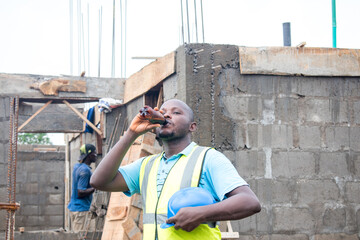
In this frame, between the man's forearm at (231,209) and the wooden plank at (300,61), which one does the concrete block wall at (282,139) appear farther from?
the man's forearm at (231,209)

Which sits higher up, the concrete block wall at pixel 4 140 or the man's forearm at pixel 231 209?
the concrete block wall at pixel 4 140

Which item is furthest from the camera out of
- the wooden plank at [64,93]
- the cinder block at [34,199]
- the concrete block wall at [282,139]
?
the cinder block at [34,199]

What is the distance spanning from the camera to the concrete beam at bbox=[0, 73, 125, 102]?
880 cm

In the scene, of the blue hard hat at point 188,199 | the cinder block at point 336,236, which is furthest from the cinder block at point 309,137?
the blue hard hat at point 188,199

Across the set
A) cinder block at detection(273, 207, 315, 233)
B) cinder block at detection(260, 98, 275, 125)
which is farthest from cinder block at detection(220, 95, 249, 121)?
cinder block at detection(273, 207, 315, 233)

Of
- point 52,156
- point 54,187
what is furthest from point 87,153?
point 54,187

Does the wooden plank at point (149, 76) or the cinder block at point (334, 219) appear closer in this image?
the cinder block at point (334, 219)

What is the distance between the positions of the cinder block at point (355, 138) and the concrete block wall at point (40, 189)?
10.3 metres

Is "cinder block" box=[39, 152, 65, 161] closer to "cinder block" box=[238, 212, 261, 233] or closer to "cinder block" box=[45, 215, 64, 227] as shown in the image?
"cinder block" box=[45, 215, 64, 227]

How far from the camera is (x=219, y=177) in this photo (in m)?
2.62

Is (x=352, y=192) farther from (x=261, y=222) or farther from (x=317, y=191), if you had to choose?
(x=261, y=222)

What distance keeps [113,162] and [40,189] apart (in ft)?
40.5

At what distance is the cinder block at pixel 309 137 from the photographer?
567cm

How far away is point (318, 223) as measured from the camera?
18.3 feet
